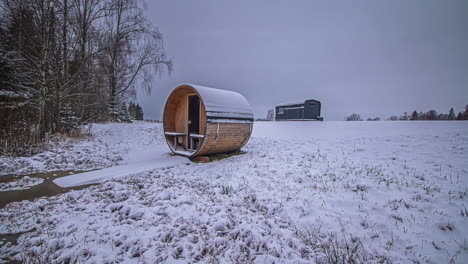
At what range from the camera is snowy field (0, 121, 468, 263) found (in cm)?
193

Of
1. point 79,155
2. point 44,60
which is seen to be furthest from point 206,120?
point 44,60

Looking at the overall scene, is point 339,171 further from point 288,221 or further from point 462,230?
point 288,221

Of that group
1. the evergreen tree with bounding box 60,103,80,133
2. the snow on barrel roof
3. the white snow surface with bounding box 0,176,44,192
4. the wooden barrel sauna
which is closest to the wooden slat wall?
the wooden barrel sauna

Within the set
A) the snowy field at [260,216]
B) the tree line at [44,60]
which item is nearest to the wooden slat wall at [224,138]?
the snowy field at [260,216]

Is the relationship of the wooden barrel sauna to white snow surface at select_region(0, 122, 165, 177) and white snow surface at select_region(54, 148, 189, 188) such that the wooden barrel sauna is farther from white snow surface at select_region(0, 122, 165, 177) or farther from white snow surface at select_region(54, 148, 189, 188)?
white snow surface at select_region(0, 122, 165, 177)

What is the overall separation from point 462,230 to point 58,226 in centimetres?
508

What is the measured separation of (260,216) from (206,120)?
326 centimetres

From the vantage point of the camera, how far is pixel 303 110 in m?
19.6

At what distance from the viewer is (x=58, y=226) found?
2379 millimetres

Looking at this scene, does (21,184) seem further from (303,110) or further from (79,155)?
(303,110)

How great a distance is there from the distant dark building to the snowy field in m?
15.1

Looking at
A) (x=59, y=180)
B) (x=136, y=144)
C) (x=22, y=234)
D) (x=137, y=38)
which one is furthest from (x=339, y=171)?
(x=137, y=38)

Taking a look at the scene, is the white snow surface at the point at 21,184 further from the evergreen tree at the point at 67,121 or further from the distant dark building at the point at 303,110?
the distant dark building at the point at 303,110

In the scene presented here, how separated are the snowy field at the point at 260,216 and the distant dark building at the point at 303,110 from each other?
15.1m
